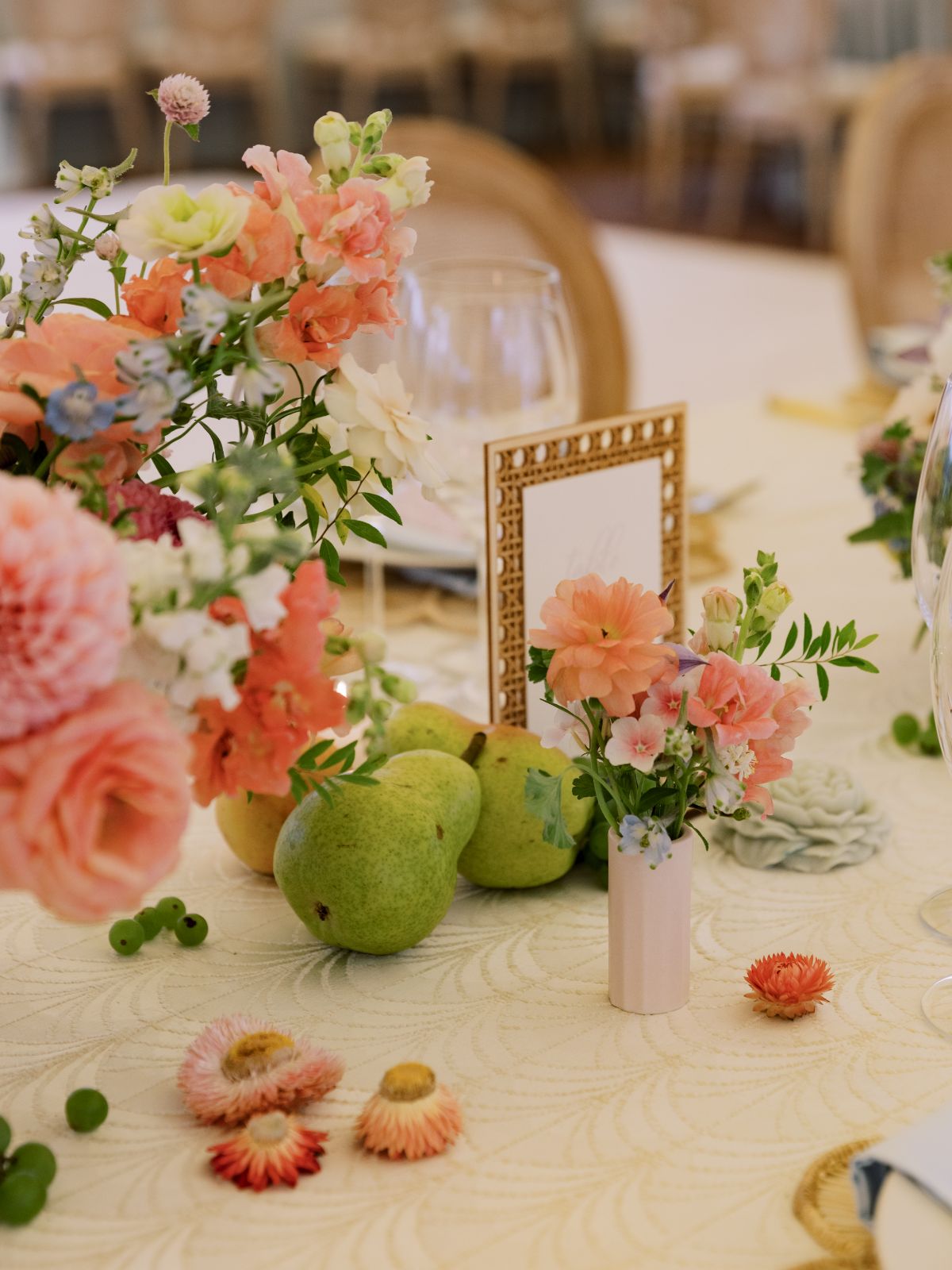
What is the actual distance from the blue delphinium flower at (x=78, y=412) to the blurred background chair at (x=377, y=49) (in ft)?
26.2

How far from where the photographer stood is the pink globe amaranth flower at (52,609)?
0.48 metres

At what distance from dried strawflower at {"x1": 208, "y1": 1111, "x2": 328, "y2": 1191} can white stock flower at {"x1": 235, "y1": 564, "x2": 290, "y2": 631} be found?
0.21 meters

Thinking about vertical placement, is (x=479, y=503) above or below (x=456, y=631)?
above

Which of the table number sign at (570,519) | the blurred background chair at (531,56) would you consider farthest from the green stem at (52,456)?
the blurred background chair at (531,56)

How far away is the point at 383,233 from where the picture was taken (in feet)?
2.13

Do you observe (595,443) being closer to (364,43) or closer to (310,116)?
(364,43)

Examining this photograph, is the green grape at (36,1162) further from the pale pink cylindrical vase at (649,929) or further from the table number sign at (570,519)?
the table number sign at (570,519)

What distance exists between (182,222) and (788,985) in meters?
0.42

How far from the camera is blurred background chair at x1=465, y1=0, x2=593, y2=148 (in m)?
8.52

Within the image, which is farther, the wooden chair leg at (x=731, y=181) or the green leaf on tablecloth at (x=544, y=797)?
the wooden chair leg at (x=731, y=181)

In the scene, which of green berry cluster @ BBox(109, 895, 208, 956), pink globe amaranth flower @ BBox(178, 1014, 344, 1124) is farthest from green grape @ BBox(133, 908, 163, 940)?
pink globe amaranth flower @ BBox(178, 1014, 344, 1124)

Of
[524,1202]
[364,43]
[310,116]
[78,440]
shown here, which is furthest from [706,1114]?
[310,116]

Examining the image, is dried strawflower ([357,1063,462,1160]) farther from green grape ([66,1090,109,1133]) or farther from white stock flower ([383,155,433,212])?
white stock flower ([383,155,433,212])

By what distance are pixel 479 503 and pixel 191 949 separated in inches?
15.1
